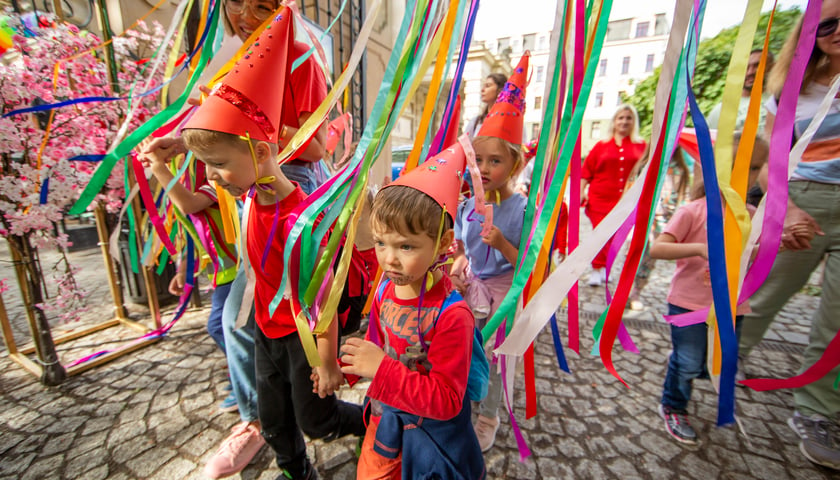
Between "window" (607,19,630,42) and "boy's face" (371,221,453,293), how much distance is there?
38.1 metres

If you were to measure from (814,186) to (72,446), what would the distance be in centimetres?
398

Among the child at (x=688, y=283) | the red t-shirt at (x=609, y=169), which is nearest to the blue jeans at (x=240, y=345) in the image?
the child at (x=688, y=283)

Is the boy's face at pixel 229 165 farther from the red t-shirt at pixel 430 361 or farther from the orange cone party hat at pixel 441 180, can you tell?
the red t-shirt at pixel 430 361

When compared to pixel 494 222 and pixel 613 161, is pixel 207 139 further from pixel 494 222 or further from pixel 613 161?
pixel 613 161

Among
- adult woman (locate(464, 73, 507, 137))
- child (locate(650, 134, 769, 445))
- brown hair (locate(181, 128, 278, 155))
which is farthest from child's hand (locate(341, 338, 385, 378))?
adult woman (locate(464, 73, 507, 137))

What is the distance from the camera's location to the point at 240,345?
1.62m

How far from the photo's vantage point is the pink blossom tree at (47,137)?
1902 millimetres

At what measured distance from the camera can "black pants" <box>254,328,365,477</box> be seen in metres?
1.36

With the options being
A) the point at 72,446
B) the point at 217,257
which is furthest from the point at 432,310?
the point at 72,446

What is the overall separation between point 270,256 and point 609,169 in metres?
3.77

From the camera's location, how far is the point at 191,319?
125 inches

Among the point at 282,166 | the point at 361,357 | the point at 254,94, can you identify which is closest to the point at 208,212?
the point at 282,166

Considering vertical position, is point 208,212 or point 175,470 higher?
point 208,212

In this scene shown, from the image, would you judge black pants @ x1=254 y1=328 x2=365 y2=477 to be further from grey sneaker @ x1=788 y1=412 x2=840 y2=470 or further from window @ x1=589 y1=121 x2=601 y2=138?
window @ x1=589 y1=121 x2=601 y2=138
